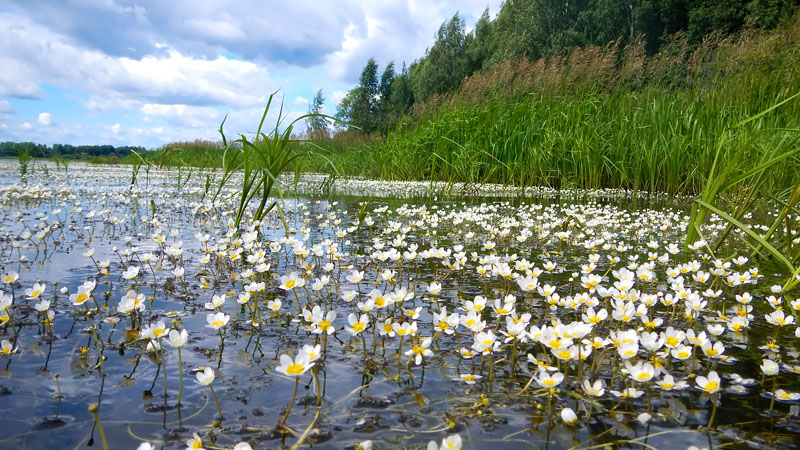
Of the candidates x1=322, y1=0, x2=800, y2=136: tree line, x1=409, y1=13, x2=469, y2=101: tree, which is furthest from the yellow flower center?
x1=409, y1=13, x2=469, y2=101: tree

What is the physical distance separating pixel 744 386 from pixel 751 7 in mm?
36725

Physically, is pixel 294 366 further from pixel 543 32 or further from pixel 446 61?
pixel 446 61

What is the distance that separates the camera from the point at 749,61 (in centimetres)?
1005

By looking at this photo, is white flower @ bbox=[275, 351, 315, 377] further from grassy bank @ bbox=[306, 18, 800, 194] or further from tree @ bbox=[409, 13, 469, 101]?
tree @ bbox=[409, 13, 469, 101]

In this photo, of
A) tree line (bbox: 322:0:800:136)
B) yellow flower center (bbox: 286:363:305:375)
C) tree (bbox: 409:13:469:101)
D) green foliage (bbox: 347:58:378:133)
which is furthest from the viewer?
green foliage (bbox: 347:58:378:133)

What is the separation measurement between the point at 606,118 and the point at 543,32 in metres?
34.0

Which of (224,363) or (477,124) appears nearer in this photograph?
(224,363)

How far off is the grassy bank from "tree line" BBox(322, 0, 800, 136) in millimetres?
2977

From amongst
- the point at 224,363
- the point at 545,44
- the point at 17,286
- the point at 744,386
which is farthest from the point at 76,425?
the point at 545,44

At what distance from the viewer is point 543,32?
1640 inches

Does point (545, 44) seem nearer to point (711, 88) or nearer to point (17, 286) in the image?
point (711, 88)

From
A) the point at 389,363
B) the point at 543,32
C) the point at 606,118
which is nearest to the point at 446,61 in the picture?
the point at 543,32

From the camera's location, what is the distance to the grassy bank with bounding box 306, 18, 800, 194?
9023 millimetres

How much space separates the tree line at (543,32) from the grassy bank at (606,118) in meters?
2.98
